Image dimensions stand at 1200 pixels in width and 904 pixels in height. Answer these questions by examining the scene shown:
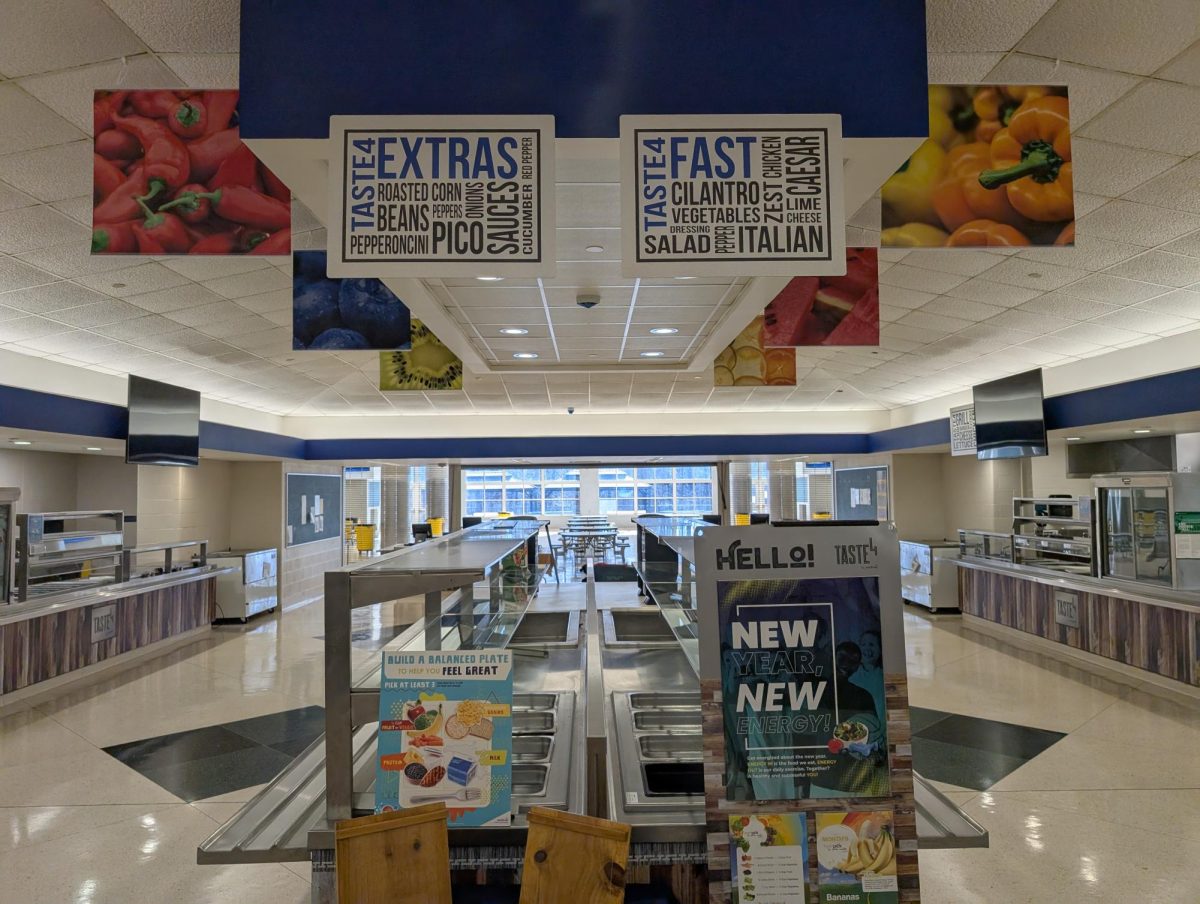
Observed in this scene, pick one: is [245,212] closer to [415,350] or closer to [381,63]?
[381,63]

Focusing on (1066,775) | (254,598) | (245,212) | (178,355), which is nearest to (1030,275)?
(1066,775)

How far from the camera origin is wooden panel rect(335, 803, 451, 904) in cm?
175

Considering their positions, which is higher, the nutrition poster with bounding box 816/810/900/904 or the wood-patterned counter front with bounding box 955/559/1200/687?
the nutrition poster with bounding box 816/810/900/904

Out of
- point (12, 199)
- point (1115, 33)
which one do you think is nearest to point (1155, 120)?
point (1115, 33)

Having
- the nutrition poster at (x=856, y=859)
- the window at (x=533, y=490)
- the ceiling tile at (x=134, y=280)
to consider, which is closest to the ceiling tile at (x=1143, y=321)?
the nutrition poster at (x=856, y=859)

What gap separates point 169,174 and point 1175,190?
457 centimetres

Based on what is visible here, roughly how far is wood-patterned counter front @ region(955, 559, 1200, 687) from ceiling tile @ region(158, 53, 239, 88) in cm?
763

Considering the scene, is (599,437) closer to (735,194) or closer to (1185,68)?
(1185,68)

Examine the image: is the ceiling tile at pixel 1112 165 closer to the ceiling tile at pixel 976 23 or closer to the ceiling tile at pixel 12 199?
the ceiling tile at pixel 976 23

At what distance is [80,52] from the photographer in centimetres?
255

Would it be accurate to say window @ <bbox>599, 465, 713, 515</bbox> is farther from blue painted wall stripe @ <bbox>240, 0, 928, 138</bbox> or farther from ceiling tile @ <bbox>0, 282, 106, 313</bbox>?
blue painted wall stripe @ <bbox>240, 0, 928, 138</bbox>

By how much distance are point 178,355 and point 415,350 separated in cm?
308

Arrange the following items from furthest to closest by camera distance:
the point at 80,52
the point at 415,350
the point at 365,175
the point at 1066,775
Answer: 1. the point at 415,350
2. the point at 1066,775
3. the point at 80,52
4. the point at 365,175

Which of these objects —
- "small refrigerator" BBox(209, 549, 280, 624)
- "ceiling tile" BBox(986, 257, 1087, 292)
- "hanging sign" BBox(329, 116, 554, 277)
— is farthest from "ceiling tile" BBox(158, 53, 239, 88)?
"small refrigerator" BBox(209, 549, 280, 624)
